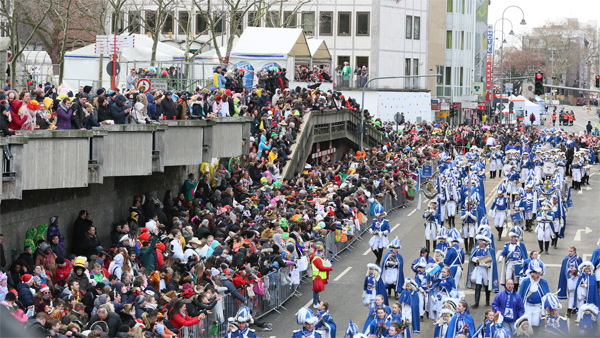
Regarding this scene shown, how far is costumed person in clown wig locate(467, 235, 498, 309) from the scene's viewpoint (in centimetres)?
1995

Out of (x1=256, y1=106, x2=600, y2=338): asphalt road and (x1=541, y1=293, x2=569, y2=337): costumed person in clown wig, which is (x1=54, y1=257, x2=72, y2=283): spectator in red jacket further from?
(x1=541, y1=293, x2=569, y2=337): costumed person in clown wig

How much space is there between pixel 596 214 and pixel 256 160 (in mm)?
14020

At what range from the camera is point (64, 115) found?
53.7ft

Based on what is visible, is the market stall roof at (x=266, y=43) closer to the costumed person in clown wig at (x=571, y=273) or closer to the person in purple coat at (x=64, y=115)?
the costumed person in clown wig at (x=571, y=273)

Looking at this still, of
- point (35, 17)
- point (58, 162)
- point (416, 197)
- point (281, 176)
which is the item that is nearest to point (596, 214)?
point (416, 197)

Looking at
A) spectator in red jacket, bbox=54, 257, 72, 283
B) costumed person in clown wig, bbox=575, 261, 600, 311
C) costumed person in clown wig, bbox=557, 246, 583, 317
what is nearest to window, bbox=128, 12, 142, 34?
costumed person in clown wig, bbox=557, 246, 583, 317

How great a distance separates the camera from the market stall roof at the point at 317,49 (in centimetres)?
4831

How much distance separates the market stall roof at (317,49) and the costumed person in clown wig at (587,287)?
30.1 metres

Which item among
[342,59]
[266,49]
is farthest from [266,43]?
[342,59]

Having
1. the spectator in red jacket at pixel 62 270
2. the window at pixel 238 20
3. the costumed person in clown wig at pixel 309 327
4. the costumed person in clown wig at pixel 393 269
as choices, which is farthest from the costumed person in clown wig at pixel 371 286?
the window at pixel 238 20

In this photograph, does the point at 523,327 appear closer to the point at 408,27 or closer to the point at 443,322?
the point at 443,322

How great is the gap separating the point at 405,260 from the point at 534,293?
26.5 feet

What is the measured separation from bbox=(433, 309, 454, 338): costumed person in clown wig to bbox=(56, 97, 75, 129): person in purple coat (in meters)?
7.10

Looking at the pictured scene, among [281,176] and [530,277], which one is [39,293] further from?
[281,176]
